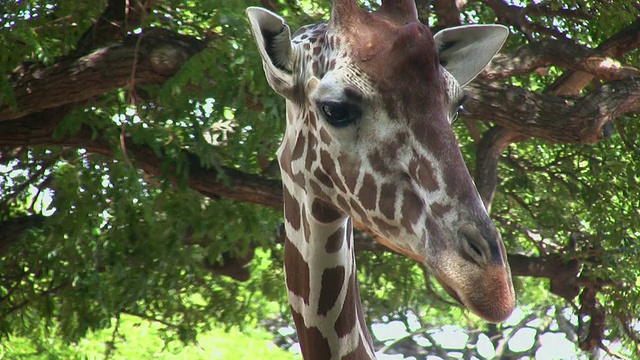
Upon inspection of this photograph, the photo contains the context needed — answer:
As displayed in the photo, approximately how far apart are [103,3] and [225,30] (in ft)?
4.60

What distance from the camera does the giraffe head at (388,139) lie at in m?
2.52

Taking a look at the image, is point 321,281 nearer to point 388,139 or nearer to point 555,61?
point 388,139

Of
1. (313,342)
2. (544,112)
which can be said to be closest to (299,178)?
(313,342)

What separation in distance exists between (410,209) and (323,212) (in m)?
0.55

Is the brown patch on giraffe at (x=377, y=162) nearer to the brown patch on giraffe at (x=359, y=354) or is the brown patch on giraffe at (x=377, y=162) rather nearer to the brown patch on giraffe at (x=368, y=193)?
the brown patch on giraffe at (x=368, y=193)

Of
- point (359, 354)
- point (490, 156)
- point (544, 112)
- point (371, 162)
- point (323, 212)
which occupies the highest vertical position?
point (371, 162)

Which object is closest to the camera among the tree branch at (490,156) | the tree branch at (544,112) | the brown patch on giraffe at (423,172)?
the brown patch on giraffe at (423,172)

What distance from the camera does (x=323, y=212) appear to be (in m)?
3.29

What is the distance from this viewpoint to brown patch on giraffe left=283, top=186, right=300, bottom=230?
345 cm

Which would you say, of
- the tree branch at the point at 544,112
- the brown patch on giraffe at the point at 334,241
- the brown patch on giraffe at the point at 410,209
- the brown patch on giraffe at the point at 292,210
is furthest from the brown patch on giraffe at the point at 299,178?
the tree branch at the point at 544,112

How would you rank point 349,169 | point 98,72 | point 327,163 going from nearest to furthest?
point 349,169
point 327,163
point 98,72

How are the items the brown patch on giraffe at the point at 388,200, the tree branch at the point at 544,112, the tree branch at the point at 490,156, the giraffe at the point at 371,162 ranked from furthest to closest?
the tree branch at the point at 490,156
the tree branch at the point at 544,112
the brown patch on giraffe at the point at 388,200
the giraffe at the point at 371,162

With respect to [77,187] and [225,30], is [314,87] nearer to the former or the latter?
[225,30]

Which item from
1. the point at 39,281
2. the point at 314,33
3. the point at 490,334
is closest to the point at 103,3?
the point at 39,281
